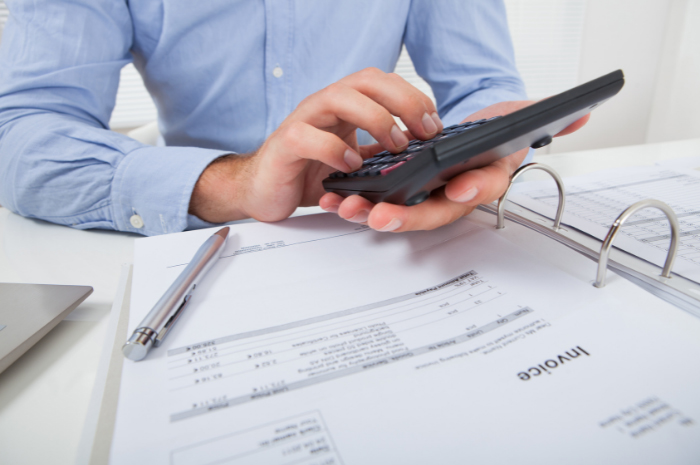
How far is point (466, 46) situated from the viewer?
74 cm

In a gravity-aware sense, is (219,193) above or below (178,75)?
below

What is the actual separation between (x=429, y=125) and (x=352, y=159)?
0.27 ft

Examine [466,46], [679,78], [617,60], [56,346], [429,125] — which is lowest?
[56,346]

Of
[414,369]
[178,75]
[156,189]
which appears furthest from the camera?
[178,75]

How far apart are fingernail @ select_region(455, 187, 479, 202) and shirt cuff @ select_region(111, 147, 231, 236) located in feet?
1.02

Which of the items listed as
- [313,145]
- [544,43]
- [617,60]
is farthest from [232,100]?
[617,60]

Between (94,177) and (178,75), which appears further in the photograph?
(178,75)

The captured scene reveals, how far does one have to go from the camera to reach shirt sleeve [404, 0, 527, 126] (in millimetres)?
713

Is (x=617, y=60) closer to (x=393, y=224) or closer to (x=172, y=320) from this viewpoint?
(x=393, y=224)

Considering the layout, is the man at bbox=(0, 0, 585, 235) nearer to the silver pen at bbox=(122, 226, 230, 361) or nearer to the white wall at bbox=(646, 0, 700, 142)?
the silver pen at bbox=(122, 226, 230, 361)

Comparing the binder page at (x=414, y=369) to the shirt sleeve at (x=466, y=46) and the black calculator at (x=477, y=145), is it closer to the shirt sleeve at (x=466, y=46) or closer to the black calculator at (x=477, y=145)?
the black calculator at (x=477, y=145)

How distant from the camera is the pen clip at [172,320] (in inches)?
9.1

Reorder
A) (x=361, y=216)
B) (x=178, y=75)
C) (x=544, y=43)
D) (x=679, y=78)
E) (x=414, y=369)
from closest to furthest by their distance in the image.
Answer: (x=414, y=369) < (x=361, y=216) < (x=178, y=75) < (x=679, y=78) < (x=544, y=43)

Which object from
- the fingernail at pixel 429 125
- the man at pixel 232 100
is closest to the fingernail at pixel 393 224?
the man at pixel 232 100
